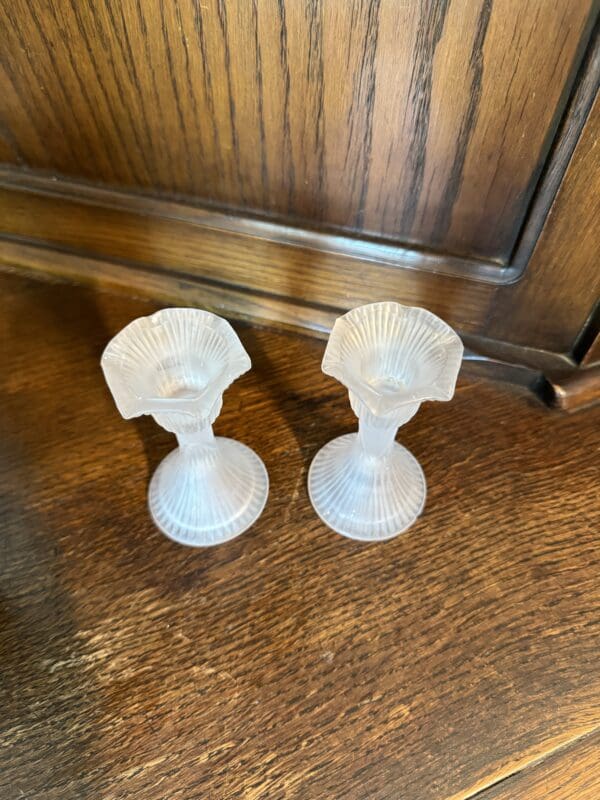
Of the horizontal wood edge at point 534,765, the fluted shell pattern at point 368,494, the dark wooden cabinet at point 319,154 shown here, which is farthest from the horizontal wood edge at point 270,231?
the horizontal wood edge at point 534,765

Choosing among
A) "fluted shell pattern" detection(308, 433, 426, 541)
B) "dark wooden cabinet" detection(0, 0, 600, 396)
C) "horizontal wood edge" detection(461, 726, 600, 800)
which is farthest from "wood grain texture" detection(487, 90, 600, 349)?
"horizontal wood edge" detection(461, 726, 600, 800)

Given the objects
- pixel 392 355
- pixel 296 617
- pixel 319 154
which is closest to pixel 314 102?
pixel 319 154

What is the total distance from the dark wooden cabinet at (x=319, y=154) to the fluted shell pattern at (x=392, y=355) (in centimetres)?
7

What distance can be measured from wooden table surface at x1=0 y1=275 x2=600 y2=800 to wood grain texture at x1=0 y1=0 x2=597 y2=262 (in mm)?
132

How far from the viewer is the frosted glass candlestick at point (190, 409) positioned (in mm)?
346

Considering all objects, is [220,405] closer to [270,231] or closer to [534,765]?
Result: [270,231]

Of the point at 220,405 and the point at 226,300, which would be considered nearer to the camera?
the point at 220,405

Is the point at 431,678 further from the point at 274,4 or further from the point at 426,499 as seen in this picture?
the point at 274,4

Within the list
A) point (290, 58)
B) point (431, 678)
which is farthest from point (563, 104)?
point (431, 678)

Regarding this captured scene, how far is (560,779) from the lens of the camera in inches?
A: 13.0

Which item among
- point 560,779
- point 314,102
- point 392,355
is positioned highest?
point 314,102

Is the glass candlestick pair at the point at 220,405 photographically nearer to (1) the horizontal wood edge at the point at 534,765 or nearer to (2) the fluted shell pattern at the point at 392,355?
(2) the fluted shell pattern at the point at 392,355

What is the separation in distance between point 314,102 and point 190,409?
0.18m

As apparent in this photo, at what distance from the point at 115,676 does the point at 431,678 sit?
169mm
